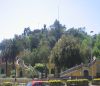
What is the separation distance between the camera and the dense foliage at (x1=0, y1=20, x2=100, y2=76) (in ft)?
260

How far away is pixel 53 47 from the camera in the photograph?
10581cm

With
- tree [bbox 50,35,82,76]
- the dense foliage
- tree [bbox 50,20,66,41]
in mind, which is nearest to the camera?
tree [bbox 50,35,82,76]

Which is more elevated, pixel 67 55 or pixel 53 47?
pixel 53 47

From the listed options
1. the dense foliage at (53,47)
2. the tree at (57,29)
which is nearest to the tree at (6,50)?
the dense foliage at (53,47)

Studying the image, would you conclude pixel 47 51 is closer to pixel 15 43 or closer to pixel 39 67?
pixel 15 43

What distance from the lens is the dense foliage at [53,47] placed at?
79.3 metres

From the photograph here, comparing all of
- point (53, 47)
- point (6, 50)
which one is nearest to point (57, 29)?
point (53, 47)

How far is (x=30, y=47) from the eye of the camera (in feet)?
391

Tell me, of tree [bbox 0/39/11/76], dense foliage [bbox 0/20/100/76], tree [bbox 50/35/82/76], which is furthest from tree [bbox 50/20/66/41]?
tree [bbox 50/35/82/76]

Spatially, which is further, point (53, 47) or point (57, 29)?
point (57, 29)

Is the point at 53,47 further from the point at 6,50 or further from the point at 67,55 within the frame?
the point at 67,55

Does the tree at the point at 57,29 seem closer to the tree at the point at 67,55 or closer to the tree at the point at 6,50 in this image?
the tree at the point at 6,50

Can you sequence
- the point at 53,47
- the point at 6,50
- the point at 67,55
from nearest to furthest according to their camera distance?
the point at 67,55
the point at 6,50
the point at 53,47

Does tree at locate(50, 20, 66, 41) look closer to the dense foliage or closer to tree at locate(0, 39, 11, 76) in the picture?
the dense foliage
